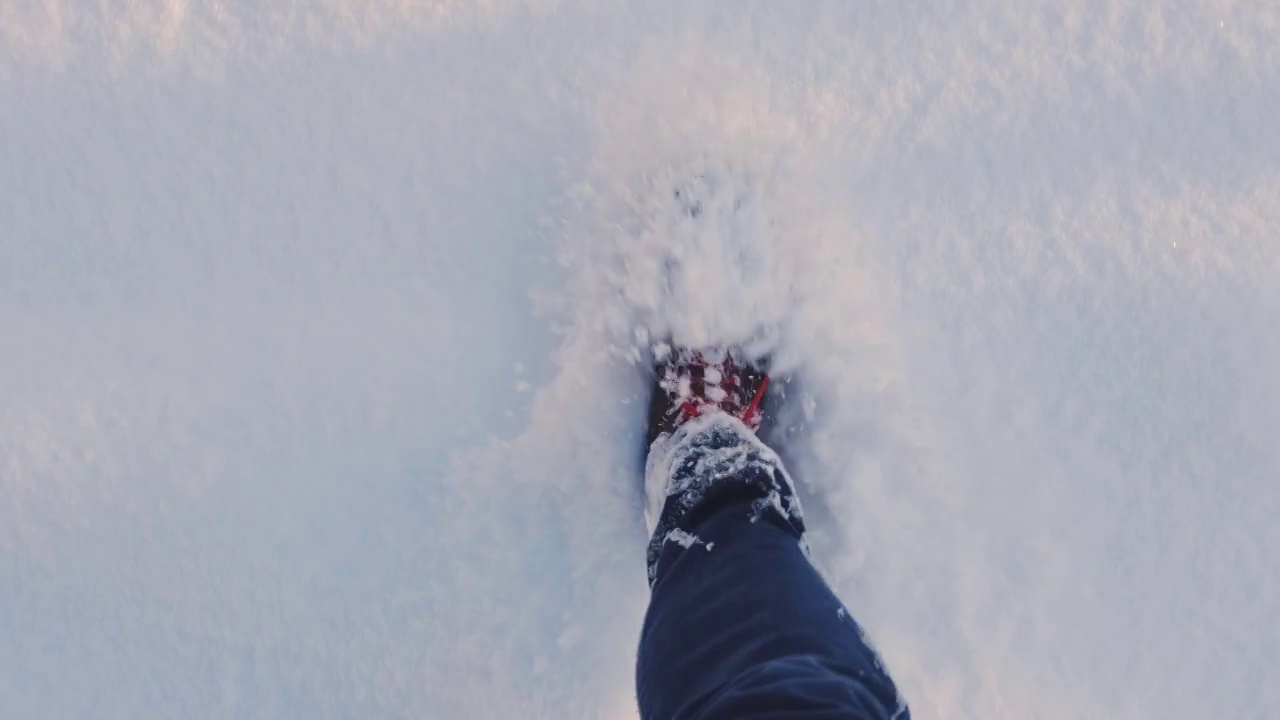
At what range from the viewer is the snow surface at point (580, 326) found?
1.10 meters

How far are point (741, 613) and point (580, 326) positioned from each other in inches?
16.7

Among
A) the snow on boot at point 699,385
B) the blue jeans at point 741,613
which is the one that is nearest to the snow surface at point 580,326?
the snow on boot at point 699,385

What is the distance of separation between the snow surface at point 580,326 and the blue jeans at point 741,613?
198mm

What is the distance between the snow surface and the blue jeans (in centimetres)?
20

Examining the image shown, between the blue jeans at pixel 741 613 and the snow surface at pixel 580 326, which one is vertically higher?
the snow surface at pixel 580 326

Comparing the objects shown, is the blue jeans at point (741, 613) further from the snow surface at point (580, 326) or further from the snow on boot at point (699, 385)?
the snow surface at point (580, 326)

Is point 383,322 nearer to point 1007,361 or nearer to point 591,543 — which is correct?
point 591,543

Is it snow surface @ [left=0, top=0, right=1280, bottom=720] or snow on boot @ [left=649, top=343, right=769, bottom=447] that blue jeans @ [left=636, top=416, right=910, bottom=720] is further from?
snow surface @ [left=0, top=0, right=1280, bottom=720]

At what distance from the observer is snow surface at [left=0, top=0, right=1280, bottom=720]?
3.61ft

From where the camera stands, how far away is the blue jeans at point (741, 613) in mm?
763

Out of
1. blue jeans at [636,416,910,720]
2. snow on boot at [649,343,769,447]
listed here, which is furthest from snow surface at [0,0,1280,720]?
blue jeans at [636,416,910,720]

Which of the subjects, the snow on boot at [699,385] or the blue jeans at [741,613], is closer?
the blue jeans at [741,613]

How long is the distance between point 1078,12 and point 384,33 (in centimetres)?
87

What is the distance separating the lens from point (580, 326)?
1122mm
